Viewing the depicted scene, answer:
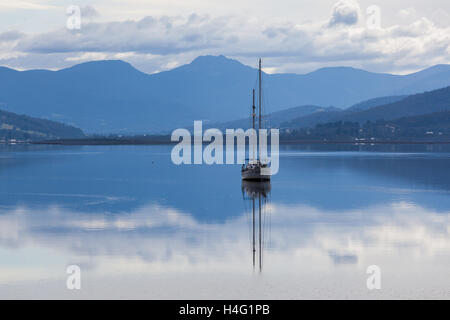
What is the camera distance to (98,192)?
74375mm

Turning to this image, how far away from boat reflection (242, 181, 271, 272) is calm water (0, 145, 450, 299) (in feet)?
0.56

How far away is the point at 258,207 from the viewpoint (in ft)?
197

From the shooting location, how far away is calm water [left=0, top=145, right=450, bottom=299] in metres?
31.4

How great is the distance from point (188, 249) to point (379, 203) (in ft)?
91.7

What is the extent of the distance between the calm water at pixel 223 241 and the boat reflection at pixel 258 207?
17cm

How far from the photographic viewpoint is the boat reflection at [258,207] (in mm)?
40681

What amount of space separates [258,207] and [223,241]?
17.5 metres

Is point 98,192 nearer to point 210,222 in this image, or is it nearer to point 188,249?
point 210,222

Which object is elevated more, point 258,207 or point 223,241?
point 258,207

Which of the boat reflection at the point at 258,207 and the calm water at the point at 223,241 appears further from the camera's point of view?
the boat reflection at the point at 258,207


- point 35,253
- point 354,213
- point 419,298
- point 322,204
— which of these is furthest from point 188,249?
point 322,204

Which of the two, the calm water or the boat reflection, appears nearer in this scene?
the calm water

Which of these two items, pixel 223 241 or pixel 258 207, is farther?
pixel 258 207
